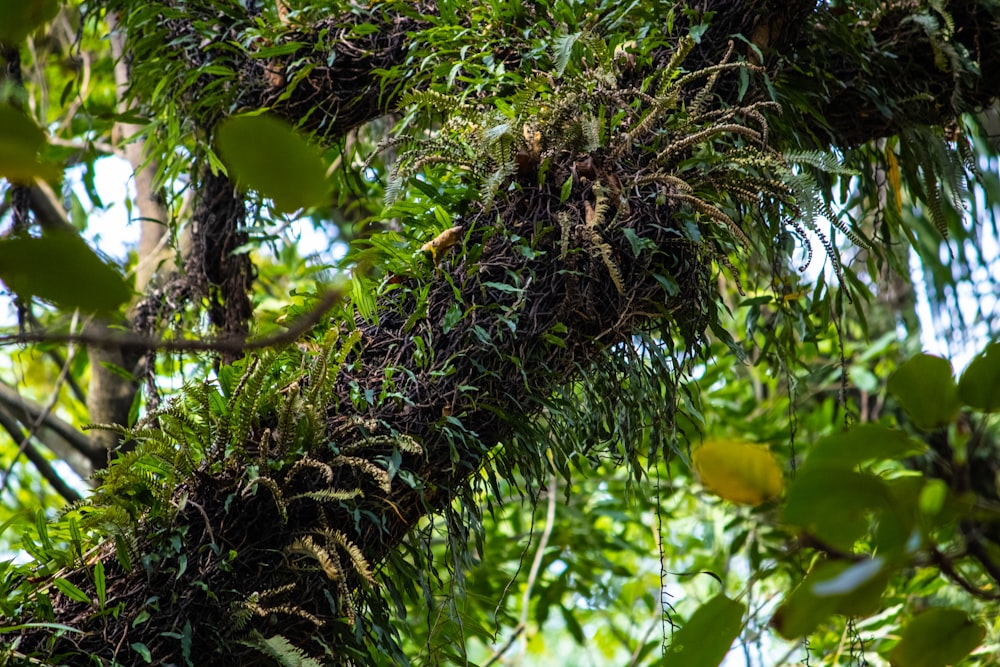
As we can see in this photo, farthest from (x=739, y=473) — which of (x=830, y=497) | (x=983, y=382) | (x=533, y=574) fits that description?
(x=533, y=574)

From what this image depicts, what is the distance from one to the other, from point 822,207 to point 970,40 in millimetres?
711

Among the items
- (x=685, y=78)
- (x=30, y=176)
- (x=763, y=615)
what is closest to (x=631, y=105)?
(x=685, y=78)

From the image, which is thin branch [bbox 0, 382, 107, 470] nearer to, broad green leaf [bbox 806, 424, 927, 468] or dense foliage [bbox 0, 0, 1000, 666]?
dense foliage [bbox 0, 0, 1000, 666]

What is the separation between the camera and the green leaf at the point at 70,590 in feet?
3.53

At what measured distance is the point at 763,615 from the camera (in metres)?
2.54

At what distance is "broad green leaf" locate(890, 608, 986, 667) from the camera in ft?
1.74

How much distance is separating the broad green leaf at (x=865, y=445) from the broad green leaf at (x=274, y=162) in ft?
0.94

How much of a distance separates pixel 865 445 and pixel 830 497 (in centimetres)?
5

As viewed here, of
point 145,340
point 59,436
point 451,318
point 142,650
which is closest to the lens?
point 145,340

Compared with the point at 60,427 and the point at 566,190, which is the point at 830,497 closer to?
the point at 566,190

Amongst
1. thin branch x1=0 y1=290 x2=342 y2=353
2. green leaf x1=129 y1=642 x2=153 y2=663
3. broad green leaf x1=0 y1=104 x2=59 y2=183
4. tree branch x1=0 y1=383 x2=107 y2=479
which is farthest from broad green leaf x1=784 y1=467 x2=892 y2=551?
tree branch x1=0 y1=383 x2=107 y2=479

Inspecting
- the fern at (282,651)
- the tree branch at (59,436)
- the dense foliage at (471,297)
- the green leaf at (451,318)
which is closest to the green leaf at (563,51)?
the dense foliage at (471,297)

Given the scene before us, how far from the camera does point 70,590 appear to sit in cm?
108

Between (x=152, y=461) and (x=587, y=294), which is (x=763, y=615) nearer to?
(x=587, y=294)
